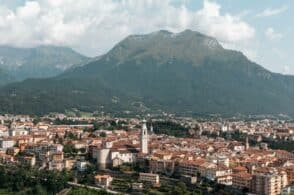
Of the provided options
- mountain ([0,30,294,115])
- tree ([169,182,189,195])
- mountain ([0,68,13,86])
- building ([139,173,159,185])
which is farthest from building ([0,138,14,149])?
mountain ([0,68,13,86])

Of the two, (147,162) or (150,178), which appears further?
(147,162)

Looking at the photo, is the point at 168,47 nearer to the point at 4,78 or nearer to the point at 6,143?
the point at 4,78

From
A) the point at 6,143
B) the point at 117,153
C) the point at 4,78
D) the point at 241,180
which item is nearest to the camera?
the point at 241,180

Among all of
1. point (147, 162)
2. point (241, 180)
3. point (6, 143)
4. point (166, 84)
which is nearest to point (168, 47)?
point (166, 84)

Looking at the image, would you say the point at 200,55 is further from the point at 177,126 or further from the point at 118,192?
the point at 118,192

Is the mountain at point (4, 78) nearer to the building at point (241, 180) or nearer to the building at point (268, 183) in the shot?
the building at point (241, 180)

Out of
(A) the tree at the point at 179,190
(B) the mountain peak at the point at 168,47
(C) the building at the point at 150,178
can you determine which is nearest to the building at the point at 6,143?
(C) the building at the point at 150,178

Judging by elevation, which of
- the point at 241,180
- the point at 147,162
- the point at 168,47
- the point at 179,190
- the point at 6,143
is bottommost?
the point at 179,190

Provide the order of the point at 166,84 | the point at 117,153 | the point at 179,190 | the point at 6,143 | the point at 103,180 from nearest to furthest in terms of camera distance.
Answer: the point at 179,190 < the point at 103,180 < the point at 117,153 < the point at 6,143 < the point at 166,84

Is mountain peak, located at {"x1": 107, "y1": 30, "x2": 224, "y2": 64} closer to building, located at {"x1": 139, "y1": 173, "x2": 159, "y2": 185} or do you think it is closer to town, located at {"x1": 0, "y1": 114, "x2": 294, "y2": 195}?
town, located at {"x1": 0, "y1": 114, "x2": 294, "y2": 195}
